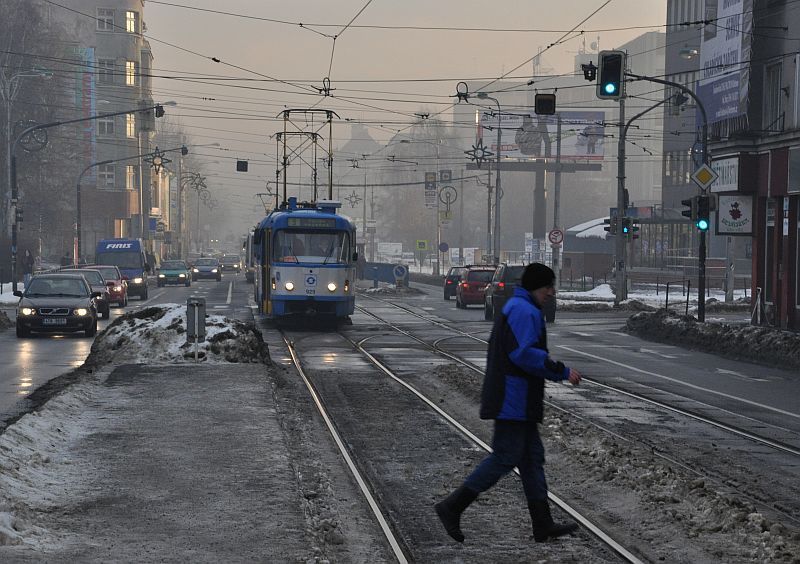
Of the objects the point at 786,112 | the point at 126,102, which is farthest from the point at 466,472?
the point at 126,102

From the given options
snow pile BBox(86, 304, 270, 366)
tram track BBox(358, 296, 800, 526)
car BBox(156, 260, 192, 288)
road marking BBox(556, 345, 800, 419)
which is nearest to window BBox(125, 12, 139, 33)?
car BBox(156, 260, 192, 288)

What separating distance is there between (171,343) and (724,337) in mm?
12414

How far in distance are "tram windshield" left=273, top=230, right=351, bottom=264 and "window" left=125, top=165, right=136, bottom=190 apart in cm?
7810

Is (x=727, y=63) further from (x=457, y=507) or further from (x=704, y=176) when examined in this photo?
(x=457, y=507)

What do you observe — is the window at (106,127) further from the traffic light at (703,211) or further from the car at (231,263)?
the traffic light at (703,211)

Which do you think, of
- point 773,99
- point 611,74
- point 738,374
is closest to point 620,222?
point 773,99

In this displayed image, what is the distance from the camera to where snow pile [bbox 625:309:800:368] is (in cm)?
2541

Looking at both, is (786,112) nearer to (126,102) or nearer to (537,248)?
(537,248)

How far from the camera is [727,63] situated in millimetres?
37719

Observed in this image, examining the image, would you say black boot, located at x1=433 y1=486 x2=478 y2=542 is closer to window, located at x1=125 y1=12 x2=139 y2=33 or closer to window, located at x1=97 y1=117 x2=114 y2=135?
window, located at x1=97 y1=117 x2=114 y2=135

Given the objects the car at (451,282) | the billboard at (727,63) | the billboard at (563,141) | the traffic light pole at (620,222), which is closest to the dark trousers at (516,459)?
the billboard at (727,63)

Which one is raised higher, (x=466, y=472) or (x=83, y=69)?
(x=83, y=69)

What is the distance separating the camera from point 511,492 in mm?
10539

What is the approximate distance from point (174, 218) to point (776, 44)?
13475cm
